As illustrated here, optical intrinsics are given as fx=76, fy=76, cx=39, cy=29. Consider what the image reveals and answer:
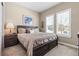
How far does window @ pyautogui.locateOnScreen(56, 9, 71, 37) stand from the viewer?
1.73 m

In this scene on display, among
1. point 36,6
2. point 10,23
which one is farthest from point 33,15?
point 10,23

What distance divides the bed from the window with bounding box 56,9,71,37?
0.73ft

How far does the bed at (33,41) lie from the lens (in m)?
1.62

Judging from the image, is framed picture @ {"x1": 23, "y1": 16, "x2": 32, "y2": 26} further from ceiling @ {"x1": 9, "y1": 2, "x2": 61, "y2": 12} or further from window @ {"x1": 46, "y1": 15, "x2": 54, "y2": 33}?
window @ {"x1": 46, "y1": 15, "x2": 54, "y2": 33}

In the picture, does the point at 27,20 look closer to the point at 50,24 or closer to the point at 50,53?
the point at 50,24

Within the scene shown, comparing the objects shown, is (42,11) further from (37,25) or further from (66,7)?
(66,7)

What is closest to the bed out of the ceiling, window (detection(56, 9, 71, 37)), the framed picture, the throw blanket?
the throw blanket

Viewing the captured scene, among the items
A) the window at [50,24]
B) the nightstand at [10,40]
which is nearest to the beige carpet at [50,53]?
the nightstand at [10,40]

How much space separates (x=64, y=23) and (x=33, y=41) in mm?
838

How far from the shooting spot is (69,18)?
1715mm

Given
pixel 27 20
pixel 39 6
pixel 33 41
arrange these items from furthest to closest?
pixel 27 20
pixel 39 6
pixel 33 41

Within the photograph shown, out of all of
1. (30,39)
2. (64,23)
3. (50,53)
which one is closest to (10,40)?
(30,39)

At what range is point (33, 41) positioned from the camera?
1636 millimetres

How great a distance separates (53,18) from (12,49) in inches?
49.6
